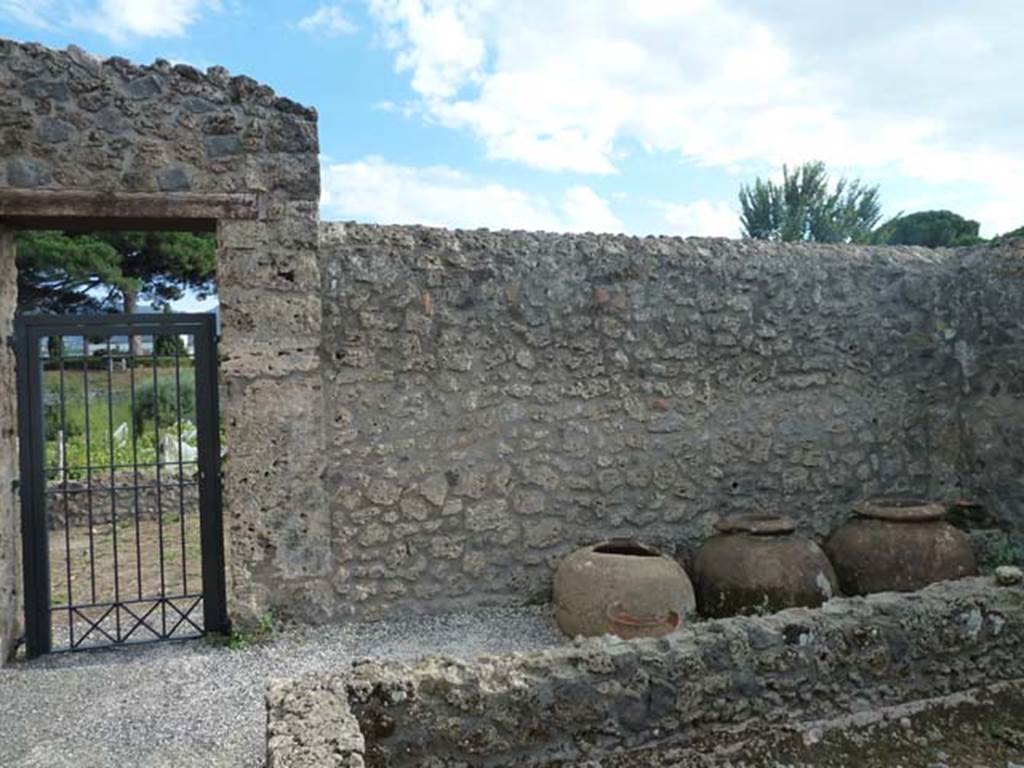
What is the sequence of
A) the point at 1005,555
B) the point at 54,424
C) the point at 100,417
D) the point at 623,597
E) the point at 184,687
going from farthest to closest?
the point at 100,417
the point at 54,424
the point at 1005,555
the point at 623,597
the point at 184,687

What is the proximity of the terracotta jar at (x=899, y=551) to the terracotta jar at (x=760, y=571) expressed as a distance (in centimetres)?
26

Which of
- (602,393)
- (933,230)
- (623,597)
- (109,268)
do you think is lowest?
(623,597)

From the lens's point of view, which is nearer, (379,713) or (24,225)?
(379,713)

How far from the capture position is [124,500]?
25.1 feet

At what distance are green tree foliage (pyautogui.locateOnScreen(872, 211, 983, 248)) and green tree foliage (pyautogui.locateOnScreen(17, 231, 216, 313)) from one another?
52.9 ft

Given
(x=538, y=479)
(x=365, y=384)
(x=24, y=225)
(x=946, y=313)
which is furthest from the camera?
(x=946, y=313)

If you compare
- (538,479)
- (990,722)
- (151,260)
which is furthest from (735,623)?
(151,260)

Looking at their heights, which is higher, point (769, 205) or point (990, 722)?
point (769, 205)

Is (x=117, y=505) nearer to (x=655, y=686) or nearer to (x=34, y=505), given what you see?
(x=34, y=505)

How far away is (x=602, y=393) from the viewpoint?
15.6 ft

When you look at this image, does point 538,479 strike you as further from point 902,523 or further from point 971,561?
point 971,561

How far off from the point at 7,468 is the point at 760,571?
3974 mm

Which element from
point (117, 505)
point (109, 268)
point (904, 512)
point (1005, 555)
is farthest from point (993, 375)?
point (109, 268)

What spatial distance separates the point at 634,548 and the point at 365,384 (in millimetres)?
1799
